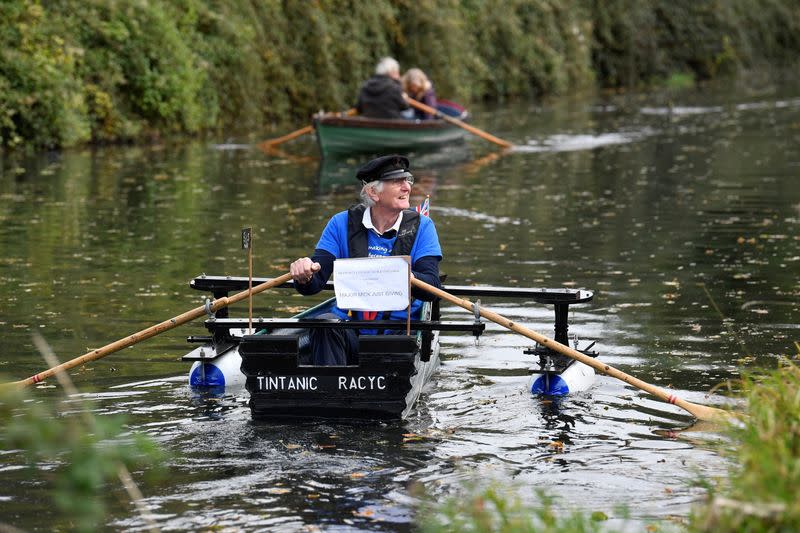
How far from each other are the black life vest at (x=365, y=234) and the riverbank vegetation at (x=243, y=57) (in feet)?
57.1

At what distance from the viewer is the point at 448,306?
1286 cm

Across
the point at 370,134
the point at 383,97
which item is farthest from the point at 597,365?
the point at 383,97

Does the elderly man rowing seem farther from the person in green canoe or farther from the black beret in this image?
the person in green canoe

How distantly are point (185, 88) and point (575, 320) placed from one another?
18752mm

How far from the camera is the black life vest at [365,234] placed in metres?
9.13

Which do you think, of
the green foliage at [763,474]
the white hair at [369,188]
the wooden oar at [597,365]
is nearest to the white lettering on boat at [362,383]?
the wooden oar at [597,365]

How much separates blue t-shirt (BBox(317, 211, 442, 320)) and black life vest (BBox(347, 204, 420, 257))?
3cm

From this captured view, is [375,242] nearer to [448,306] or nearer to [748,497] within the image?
[448,306]

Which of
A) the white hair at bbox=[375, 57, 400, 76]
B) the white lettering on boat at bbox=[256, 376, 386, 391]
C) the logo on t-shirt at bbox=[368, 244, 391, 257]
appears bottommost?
the white lettering on boat at bbox=[256, 376, 386, 391]

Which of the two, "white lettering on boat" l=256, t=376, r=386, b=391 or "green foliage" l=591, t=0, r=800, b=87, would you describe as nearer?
"white lettering on boat" l=256, t=376, r=386, b=391

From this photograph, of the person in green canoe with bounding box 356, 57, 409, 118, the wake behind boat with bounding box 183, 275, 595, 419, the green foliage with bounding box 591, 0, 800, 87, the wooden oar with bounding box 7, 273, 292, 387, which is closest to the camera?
the wake behind boat with bounding box 183, 275, 595, 419

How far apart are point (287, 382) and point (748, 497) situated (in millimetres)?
3853

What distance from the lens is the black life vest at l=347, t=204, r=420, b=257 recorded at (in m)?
9.13

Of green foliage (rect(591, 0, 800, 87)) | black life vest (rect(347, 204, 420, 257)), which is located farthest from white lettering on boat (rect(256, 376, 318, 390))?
green foliage (rect(591, 0, 800, 87))
